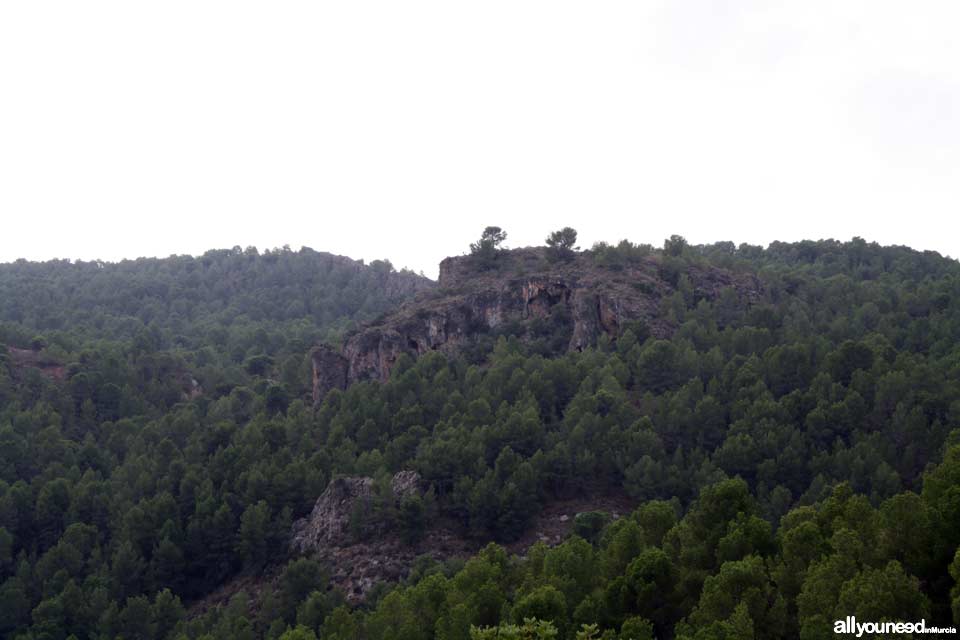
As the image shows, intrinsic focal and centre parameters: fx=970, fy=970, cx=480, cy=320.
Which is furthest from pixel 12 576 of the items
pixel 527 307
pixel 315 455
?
pixel 527 307

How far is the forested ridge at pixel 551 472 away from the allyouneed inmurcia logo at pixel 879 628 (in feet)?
1.60

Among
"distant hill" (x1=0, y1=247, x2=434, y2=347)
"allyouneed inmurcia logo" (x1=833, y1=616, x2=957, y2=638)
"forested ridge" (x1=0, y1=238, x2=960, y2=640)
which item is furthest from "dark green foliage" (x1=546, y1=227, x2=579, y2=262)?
"allyouneed inmurcia logo" (x1=833, y1=616, x2=957, y2=638)

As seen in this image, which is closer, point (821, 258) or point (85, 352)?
point (85, 352)

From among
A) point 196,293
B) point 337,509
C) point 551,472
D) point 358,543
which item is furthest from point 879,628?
point 196,293

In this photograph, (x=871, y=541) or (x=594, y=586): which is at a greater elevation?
(x=871, y=541)

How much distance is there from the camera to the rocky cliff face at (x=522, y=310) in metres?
90.8

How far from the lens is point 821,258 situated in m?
127

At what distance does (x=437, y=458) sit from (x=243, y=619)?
19422 mm

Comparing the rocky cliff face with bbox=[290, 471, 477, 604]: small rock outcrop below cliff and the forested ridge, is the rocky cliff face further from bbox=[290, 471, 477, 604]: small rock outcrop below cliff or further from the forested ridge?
bbox=[290, 471, 477, 604]: small rock outcrop below cliff

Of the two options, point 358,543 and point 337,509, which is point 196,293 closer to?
point 337,509

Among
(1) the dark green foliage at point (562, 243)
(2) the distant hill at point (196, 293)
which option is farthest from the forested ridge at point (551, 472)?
(2) the distant hill at point (196, 293)

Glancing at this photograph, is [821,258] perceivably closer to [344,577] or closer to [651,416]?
[651,416]

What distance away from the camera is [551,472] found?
6694 centimetres

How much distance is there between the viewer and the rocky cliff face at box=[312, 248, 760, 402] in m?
90.8
